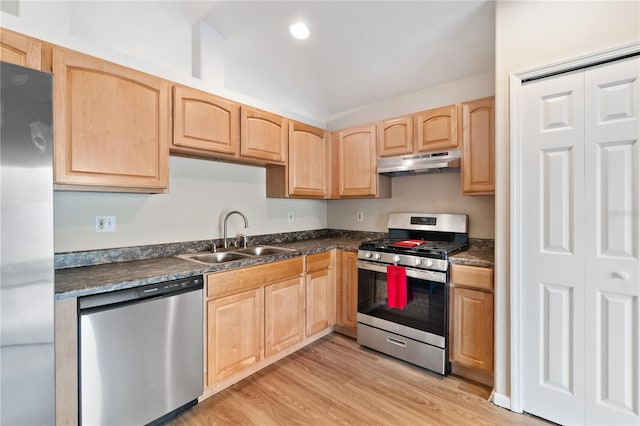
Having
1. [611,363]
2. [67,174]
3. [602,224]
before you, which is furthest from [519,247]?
[67,174]

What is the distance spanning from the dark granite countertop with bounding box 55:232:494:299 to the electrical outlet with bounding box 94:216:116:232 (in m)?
0.24

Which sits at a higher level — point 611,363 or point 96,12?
point 96,12

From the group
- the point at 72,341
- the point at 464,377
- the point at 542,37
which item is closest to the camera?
the point at 72,341

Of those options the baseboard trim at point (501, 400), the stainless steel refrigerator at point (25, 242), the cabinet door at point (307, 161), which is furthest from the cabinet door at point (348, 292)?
the stainless steel refrigerator at point (25, 242)

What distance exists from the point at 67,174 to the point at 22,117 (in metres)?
0.53

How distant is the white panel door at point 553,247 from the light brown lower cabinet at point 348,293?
4.47ft

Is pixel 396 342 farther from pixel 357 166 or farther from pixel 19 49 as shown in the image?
pixel 19 49

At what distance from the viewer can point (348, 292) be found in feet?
9.44

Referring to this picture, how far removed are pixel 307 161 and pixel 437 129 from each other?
128 cm

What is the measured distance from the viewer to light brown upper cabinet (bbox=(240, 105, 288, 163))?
242 centimetres

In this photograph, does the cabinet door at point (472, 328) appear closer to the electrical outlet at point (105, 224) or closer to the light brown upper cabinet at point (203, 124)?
the light brown upper cabinet at point (203, 124)

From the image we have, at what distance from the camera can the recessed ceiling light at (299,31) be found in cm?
239

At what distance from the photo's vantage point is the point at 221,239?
8.79ft

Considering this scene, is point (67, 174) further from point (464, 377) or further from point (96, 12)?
point (464, 377)
